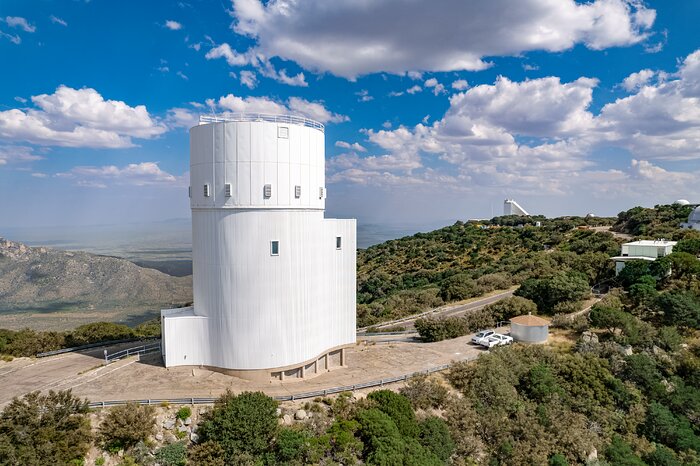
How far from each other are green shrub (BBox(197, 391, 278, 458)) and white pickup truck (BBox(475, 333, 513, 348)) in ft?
53.1

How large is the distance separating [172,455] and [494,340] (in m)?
20.5

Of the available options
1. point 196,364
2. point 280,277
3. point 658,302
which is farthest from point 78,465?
point 658,302

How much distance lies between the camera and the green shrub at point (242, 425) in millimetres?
15477

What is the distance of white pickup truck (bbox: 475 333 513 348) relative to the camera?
90.0 feet

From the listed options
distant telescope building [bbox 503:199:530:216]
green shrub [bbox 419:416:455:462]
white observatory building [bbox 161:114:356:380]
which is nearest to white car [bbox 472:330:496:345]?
green shrub [bbox 419:416:455:462]

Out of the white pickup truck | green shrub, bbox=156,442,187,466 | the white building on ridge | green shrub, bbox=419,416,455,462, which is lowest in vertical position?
green shrub, bbox=419,416,455,462

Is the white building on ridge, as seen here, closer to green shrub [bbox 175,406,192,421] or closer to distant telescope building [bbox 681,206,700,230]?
distant telescope building [bbox 681,206,700,230]

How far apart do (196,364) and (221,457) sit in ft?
23.6

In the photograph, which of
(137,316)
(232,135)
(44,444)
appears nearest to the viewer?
(44,444)

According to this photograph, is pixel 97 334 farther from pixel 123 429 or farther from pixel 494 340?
pixel 494 340

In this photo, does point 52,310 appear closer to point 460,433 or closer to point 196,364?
point 196,364

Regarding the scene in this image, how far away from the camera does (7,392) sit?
753 inches

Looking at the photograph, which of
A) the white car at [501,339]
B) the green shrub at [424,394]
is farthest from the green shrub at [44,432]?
the white car at [501,339]

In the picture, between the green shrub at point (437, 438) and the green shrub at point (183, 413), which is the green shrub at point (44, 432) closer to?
the green shrub at point (183, 413)
